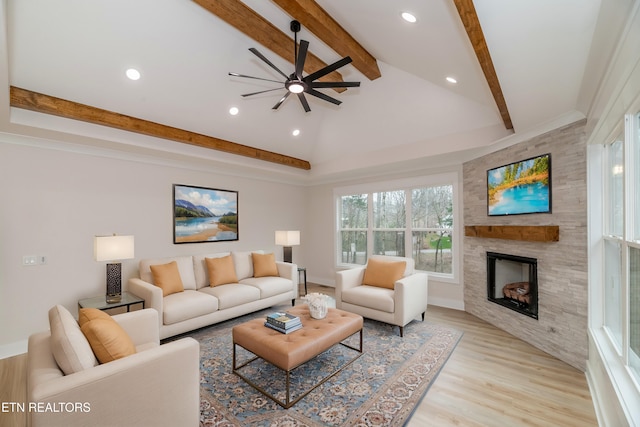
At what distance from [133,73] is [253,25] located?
1431 mm

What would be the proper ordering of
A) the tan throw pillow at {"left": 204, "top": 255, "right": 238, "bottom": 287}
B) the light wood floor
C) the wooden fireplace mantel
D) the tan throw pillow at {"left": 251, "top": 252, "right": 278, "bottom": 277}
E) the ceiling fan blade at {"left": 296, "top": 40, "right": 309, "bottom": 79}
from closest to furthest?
the light wood floor → the ceiling fan blade at {"left": 296, "top": 40, "right": 309, "bottom": 79} → the wooden fireplace mantel → the tan throw pillow at {"left": 204, "top": 255, "right": 238, "bottom": 287} → the tan throw pillow at {"left": 251, "top": 252, "right": 278, "bottom": 277}

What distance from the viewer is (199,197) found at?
476cm

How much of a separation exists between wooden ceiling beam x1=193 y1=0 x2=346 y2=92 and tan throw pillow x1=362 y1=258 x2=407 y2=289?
2.99m

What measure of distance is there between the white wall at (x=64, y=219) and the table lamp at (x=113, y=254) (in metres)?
0.61

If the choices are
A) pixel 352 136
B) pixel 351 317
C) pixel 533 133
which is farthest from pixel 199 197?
pixel 533 133

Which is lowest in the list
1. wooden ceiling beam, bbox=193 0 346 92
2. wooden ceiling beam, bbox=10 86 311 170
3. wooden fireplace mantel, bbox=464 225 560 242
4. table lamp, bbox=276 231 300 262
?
table lamp, bbox=276 231 300 262

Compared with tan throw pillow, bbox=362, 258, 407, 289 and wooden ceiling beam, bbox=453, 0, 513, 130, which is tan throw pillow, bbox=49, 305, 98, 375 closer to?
wooden ceiling beam, bbox=453, 0, 513, 130

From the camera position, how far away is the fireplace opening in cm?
328

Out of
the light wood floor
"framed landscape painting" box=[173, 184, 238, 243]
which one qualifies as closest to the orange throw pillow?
the light wood floor

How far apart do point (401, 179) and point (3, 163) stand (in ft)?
17.9

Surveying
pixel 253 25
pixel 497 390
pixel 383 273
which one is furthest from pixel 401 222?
pixel 253 25

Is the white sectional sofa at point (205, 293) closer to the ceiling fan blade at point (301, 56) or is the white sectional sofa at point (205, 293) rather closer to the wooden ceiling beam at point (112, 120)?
the wooden ceiling beam at point (112, 120)

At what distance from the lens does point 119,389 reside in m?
1.48

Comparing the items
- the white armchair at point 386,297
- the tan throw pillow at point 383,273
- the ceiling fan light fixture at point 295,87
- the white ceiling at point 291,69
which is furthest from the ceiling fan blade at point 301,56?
the tan throw pillow at point 383,273
